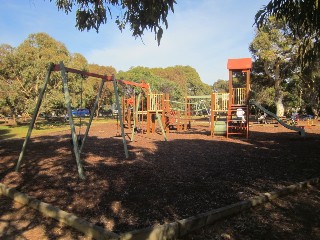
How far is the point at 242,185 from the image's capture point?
6.36 m

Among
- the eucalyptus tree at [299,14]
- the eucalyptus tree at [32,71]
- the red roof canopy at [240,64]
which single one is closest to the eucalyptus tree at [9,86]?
the eucalyptus tree at [32,71]

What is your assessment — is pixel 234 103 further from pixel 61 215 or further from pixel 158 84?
pixel 158 84

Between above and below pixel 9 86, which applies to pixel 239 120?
below

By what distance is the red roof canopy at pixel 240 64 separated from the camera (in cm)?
1735

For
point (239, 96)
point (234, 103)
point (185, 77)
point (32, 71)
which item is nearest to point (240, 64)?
point (239, 96)

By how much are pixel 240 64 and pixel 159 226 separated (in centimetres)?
1504

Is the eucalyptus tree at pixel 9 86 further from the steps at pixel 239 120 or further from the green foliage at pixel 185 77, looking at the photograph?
the green foliage at pixel 185 77

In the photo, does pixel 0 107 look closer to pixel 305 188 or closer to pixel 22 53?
pixel 22 53

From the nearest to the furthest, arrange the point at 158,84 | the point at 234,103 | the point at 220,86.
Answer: the point at 234,103 < the point at 158,84 < the point at 220,86

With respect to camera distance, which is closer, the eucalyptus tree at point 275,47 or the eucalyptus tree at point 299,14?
the eucalyptus tree at point 299,14

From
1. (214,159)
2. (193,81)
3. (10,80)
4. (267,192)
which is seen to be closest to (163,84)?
(10,80)

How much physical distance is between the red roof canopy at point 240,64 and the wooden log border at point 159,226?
12411mm

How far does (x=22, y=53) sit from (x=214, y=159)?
24330 millimetres

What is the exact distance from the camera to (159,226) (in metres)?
3.92
